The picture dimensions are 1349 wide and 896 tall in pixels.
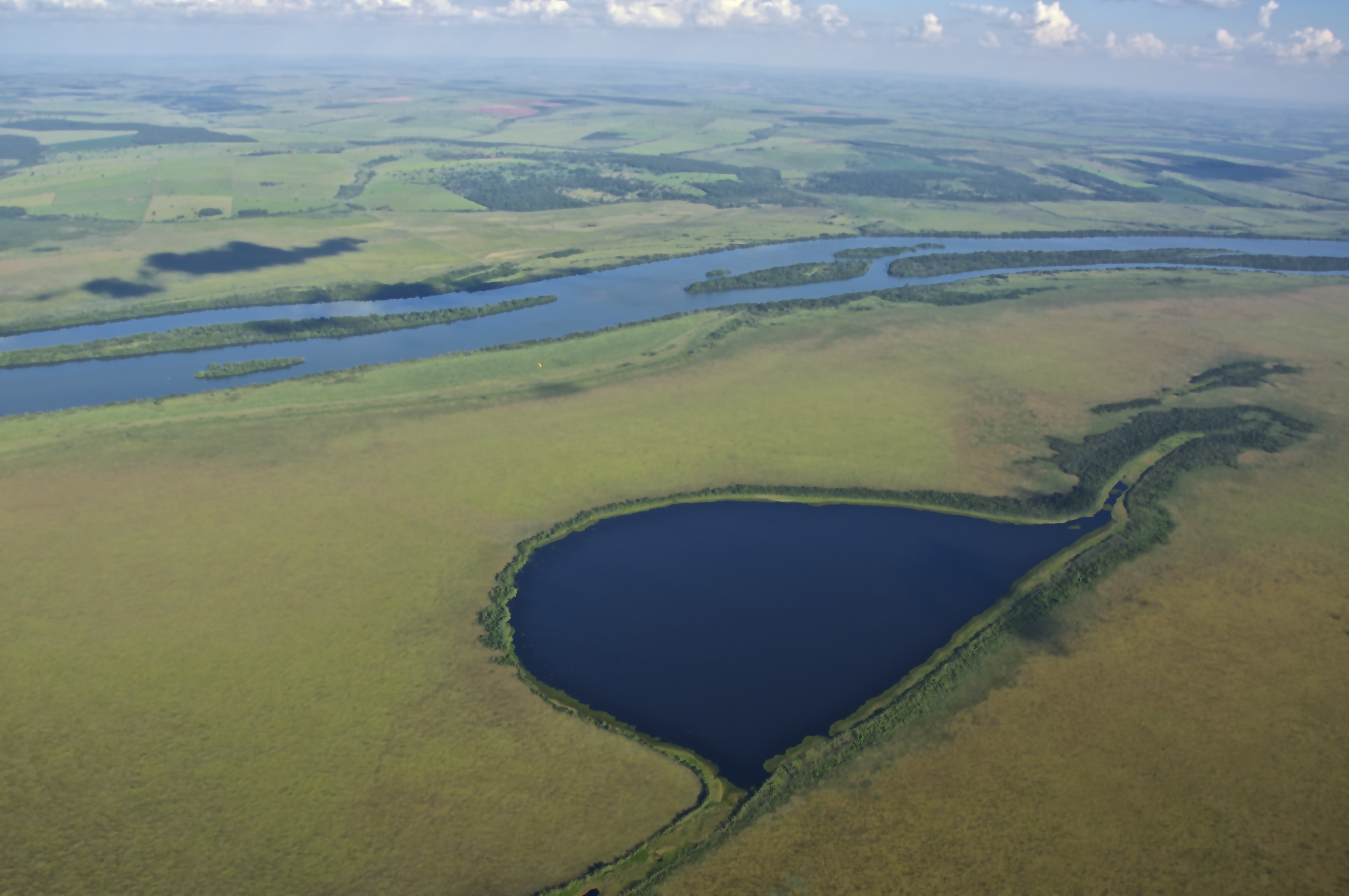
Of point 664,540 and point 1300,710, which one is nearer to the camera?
point 1300,710

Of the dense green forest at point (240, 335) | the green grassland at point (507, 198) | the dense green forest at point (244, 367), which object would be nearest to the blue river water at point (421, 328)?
the dense green forest at point (244, 367)

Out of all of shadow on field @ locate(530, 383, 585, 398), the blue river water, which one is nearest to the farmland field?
shadow on field @ locate(530, 383, 585, 398)

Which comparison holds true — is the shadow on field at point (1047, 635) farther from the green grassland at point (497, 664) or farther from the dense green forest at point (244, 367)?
the dense green forest at point (244, 367)

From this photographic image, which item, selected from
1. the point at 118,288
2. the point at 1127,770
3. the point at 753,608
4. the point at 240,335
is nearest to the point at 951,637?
the point at 1127,770

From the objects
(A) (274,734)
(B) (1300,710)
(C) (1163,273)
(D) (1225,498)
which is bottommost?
(A) (274,734)

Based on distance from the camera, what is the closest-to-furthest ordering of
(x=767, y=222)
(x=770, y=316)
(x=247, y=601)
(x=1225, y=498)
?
(x=247, y=601)
(x=1225, y=498)
(x=770, y=316)
(x=767, y=222)

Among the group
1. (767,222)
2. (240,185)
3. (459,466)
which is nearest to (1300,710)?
(459,466)

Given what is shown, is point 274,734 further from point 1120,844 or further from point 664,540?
point 1120,844
